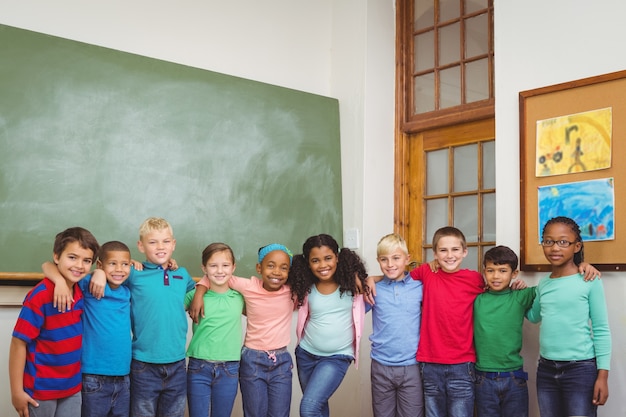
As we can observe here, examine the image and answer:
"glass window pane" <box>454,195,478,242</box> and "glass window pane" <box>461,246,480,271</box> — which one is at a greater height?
"glass window pane" <box>454,195,478,242</box>

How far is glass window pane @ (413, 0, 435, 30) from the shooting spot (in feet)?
15.4

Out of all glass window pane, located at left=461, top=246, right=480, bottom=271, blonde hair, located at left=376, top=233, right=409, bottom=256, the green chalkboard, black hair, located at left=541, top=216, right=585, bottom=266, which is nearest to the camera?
black hair, located at left=541, top=216, right=585, bottom=266

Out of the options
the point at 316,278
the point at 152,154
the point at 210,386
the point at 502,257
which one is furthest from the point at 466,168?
the point at 210,386

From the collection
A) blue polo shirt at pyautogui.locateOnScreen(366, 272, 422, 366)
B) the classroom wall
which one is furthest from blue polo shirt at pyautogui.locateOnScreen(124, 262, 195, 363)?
blue polo shirt at pyautogui.locateOnScreen(366, 272, 422, 366)

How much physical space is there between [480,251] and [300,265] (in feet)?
4.52

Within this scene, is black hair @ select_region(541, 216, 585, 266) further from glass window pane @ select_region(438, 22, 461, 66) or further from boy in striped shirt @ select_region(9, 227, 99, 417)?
boy in striped shirt @ select_region(9, 227, 99, 417)

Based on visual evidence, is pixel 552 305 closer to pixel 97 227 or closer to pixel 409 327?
pixel 409 327

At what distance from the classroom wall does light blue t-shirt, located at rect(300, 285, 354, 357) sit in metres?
0.97

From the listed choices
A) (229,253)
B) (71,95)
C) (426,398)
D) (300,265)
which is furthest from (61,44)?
(426,398)

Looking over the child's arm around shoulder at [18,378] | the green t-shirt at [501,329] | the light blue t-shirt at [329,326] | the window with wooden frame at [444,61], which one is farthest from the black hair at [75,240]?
the window with wooden frame at [444,61]

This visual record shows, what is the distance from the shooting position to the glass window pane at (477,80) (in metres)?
4.33

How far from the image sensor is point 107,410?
2938mm

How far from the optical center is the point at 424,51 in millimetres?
4738

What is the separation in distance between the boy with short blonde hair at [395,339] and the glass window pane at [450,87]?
1448 millimetres
